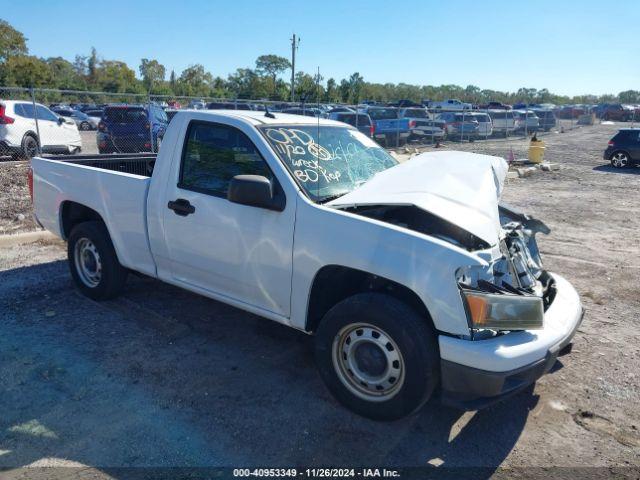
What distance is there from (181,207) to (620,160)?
19.2 meters

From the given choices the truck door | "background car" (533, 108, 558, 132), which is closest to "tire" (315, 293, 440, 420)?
the truck door

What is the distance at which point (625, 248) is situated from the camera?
7.87 meters

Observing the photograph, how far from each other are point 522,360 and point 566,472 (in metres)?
0.68

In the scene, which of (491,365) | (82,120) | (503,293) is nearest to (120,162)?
(503,293)

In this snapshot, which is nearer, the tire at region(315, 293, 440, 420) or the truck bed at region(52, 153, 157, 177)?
the tire at region(315, 293, 440, 420)

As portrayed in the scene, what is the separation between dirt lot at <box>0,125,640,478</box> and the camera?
307 cm

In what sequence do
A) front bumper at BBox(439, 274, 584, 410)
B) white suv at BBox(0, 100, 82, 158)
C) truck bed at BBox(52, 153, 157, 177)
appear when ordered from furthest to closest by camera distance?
1. white suv at BBox(0, 100, 82, 158)
2. truck bed at BBox(52, 153, 157, 177)
3. front bumper at BBox(439, 274, 584, 410)

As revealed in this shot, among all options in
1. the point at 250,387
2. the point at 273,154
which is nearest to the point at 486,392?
the point at 250,387

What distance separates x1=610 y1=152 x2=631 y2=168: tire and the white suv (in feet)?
60.3

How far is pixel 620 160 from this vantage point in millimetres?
18906

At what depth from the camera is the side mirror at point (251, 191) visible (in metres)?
3.45

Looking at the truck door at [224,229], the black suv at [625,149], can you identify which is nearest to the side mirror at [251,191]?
the truck door at [224,229]

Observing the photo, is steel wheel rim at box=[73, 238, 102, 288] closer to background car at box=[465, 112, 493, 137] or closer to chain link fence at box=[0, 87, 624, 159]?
chain link fence at box=[0, 87, 624, 159]

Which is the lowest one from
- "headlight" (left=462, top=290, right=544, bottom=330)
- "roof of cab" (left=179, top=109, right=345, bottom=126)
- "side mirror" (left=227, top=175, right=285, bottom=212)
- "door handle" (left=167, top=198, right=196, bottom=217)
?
"headlight" (left=462, top=290, right=544, bottom=330)
